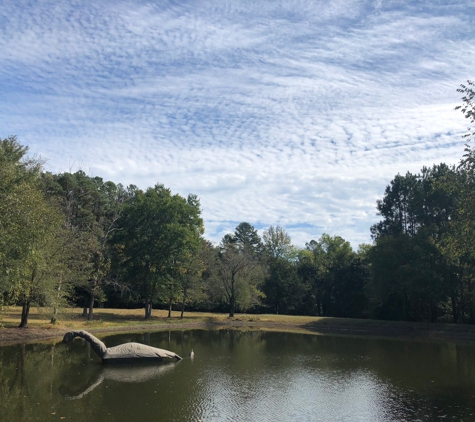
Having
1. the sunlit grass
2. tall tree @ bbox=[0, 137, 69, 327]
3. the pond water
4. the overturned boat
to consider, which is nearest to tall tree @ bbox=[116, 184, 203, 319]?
the sunlit grass

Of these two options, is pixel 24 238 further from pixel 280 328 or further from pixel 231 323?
pixel 280 328

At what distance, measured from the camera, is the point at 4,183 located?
23828mm

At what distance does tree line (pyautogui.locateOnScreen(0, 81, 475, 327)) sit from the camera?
39.3 m

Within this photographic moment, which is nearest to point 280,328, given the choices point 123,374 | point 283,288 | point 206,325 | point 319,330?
point 319,330

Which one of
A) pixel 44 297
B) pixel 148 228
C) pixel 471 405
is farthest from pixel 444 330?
pixel 44 297

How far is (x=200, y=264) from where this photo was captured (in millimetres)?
55031

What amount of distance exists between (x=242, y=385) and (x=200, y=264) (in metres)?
34.9

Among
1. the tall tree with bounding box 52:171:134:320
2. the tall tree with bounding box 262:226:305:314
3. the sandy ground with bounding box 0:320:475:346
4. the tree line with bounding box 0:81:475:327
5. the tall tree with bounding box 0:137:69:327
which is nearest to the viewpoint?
the tall tree with bounding box 0:137:69:327

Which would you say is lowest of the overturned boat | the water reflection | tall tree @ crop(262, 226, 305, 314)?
the water reflection

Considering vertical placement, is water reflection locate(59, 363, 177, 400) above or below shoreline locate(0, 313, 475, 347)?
below

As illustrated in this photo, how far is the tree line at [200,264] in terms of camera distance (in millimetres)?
39344

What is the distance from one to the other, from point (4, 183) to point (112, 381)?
12.1 m

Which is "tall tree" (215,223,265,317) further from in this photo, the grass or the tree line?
the grass

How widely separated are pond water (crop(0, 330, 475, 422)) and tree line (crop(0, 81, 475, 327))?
10663mm
